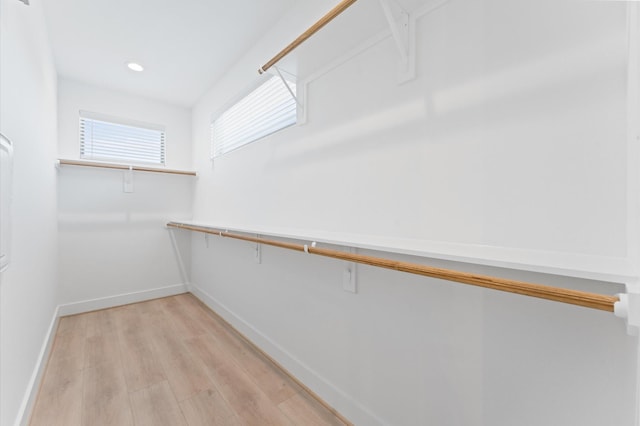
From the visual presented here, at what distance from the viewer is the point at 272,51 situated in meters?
1.87

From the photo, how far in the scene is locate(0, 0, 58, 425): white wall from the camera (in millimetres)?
1016

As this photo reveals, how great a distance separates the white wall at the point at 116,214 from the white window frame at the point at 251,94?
78 cm

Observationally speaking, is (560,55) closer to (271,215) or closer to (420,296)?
(420,296)

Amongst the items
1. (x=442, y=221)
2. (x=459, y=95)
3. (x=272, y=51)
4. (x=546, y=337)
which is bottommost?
(x=546, y=337)

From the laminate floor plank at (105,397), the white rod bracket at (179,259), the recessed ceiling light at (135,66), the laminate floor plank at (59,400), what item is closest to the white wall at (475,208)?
the laminate floor plank at (105,397)

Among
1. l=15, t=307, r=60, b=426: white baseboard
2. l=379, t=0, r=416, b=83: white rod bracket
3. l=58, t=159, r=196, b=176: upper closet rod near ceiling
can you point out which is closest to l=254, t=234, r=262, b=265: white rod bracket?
l=15, t=307, r=60, b=426: white baseboard

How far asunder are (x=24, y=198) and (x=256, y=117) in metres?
1.43

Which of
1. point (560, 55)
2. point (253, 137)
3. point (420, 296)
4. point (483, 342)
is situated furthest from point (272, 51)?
point (483, 342)

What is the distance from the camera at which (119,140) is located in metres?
2.94

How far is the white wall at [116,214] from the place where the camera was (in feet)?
8.57

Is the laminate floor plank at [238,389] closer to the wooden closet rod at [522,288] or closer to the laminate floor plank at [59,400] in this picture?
the laminate floor plank at [59,400]

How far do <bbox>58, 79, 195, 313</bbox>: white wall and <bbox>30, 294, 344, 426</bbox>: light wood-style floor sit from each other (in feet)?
1.74

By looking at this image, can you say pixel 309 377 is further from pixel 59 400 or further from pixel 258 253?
pixel 59 400

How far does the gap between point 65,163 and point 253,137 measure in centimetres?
178
